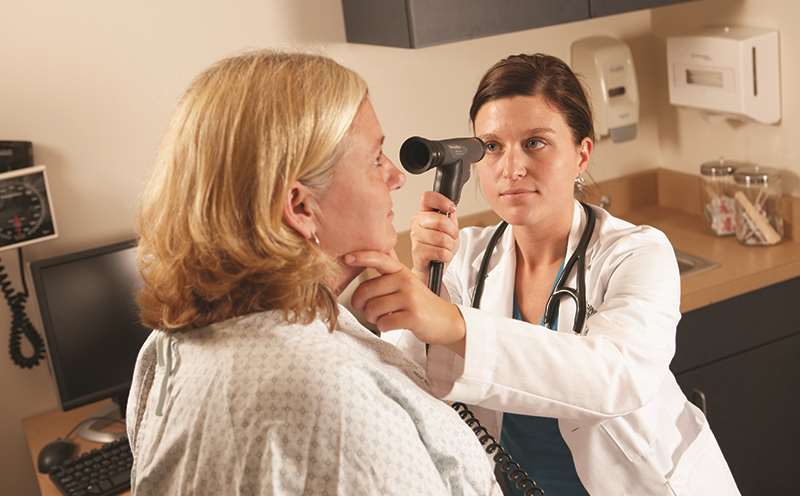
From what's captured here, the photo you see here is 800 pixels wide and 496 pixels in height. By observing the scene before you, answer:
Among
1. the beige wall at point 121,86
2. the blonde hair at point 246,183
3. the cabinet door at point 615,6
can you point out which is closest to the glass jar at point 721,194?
the beige wall at point 121,86

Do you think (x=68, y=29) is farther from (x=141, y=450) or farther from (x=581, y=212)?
(x=141, y=450)

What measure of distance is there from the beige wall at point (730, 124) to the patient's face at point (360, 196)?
1949mm

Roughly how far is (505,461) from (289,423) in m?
0.66

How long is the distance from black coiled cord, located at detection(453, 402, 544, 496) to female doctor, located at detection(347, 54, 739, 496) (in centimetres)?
8

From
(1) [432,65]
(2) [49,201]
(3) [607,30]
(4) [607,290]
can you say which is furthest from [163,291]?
(3) [607,30]

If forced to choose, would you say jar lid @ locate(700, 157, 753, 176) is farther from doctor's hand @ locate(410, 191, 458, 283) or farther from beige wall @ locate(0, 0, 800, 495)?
doctor's hand @ locate(410, 191, 458, 283)

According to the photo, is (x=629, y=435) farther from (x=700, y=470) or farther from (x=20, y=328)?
(x=20, y=328)

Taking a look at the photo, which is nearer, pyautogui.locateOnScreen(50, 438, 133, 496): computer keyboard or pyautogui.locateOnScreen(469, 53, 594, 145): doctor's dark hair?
pyautogui.locateOnScreen(469, 53, 594, 145): doctor's dark hair

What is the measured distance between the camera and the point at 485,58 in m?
2.87

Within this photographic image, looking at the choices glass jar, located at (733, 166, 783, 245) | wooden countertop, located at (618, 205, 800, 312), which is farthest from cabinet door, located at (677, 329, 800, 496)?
glass jar, located at (733, 166, 783, 245)

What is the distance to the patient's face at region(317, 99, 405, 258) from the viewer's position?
1.06 m

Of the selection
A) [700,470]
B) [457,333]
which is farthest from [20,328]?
[700,470]

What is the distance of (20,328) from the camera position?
237 cm

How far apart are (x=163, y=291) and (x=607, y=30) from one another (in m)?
2.34
